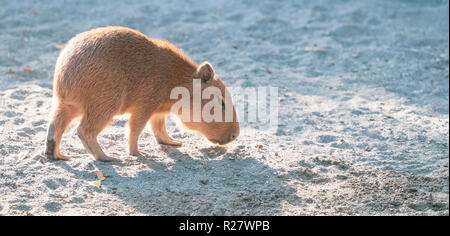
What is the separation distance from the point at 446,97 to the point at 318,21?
3.13 metres

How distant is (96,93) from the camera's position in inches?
174

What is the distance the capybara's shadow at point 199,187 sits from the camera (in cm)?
394

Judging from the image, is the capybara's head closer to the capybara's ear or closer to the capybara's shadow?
the capybara's ear

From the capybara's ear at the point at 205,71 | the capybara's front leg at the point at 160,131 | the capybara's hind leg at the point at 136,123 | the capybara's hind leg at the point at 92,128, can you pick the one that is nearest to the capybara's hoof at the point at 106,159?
the capybara's hind leg at the point at 92,128

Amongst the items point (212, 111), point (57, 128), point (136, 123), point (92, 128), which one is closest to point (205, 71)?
point (212, 111)

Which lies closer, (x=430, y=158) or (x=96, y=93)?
(x=96, y=93)

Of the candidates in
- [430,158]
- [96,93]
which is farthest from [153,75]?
[430,158]

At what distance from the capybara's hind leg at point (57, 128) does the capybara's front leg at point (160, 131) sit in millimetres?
893

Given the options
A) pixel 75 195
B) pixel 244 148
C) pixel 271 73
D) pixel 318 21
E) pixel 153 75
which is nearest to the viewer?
pixel 75 195

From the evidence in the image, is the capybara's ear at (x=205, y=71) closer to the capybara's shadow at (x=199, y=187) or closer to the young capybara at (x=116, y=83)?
the young capybara at (x=116, y=83)

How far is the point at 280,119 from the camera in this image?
5.99 meters

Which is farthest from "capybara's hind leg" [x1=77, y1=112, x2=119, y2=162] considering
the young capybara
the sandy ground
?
the sandy ground

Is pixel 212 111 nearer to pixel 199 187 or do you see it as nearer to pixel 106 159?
pixel 199 187

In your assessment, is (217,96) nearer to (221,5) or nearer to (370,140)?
(370,140)
